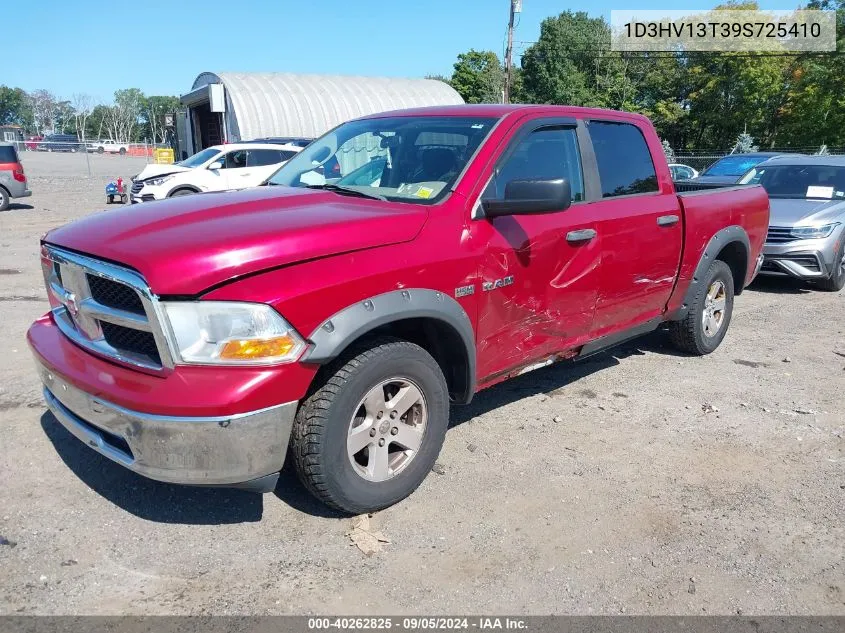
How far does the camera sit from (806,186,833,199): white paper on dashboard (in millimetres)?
9289

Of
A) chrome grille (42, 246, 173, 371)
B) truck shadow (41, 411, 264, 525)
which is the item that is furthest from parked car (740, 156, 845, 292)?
chrome grille (42, 246, 173, 371)

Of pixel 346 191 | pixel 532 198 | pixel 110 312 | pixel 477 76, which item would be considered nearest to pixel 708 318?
pixel 532 198

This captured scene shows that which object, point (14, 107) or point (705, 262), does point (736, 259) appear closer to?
point (705, 262)

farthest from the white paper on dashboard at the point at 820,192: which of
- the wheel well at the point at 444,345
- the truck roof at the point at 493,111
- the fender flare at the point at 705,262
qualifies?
the wheel well at the point at 444,345

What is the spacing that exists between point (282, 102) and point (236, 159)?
38.8ft

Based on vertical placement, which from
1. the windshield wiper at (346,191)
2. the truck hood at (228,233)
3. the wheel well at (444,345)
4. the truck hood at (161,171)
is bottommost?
the wheel well at (444,345)

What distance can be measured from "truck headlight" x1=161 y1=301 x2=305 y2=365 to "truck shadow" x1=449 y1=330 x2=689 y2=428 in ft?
6.44

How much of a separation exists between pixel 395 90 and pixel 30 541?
28.4 metres

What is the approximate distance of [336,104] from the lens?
91.8 ft

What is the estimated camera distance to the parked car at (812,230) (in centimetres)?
854

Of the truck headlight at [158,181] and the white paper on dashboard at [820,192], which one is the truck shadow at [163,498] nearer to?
the white paper on dashboard at [820,192]

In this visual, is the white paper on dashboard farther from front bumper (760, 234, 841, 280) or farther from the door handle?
the door handle

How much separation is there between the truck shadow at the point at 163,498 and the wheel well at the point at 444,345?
1114 millimetres

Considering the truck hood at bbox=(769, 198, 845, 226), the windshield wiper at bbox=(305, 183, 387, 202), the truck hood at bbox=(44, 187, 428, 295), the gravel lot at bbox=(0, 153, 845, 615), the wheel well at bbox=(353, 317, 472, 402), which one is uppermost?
the windshield wiper at bbox=(305, 183, 387, 202)
